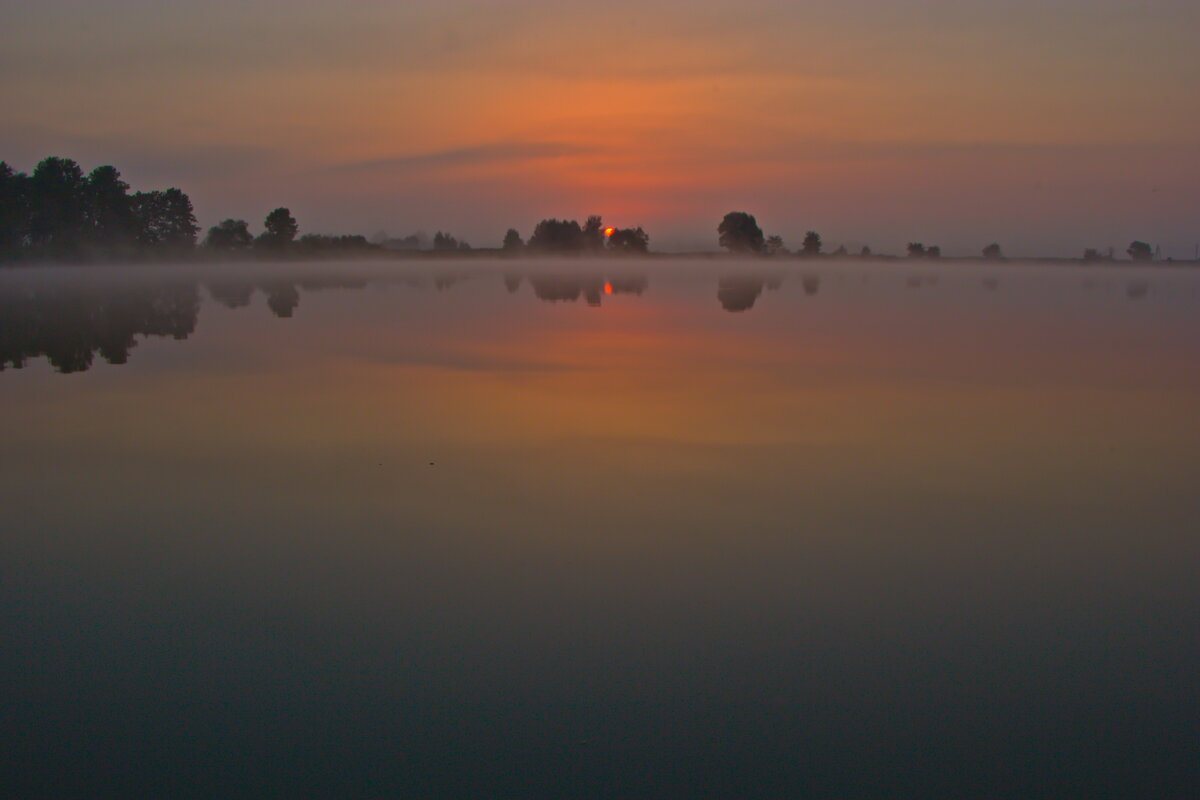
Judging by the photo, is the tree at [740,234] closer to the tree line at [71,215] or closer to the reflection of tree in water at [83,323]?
the tree line at [71,215]

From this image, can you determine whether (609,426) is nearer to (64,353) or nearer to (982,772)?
(982,772)

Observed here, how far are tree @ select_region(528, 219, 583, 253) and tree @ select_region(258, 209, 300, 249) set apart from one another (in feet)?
Answer: 159

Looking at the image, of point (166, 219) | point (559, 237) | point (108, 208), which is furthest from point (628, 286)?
point (559, 237)

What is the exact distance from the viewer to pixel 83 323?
29109 mm

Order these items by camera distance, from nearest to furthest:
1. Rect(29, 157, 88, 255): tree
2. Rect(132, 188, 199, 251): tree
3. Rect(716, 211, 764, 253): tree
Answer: Rect(29, 157, 88, 255): tree < Rect(132, 188, 199, 251): tree < Rect(716, 211, 764, 253): tree

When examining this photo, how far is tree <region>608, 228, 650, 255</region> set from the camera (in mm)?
176875

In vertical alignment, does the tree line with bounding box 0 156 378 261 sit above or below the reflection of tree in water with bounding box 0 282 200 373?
above

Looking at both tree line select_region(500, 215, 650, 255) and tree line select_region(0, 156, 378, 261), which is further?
tree line select_region(500, 215, 650, 255)

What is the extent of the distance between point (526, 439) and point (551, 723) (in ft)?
22.1

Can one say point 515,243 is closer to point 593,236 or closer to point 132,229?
point 593,236

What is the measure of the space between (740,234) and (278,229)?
85.2m

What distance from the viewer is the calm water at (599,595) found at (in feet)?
15.3

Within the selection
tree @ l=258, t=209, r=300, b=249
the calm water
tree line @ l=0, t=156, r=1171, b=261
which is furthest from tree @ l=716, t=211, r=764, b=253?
the calm water

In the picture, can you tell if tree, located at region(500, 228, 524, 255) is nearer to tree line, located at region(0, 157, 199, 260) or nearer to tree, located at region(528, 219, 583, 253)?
tree, located at region(528, 219, 583, 253)
